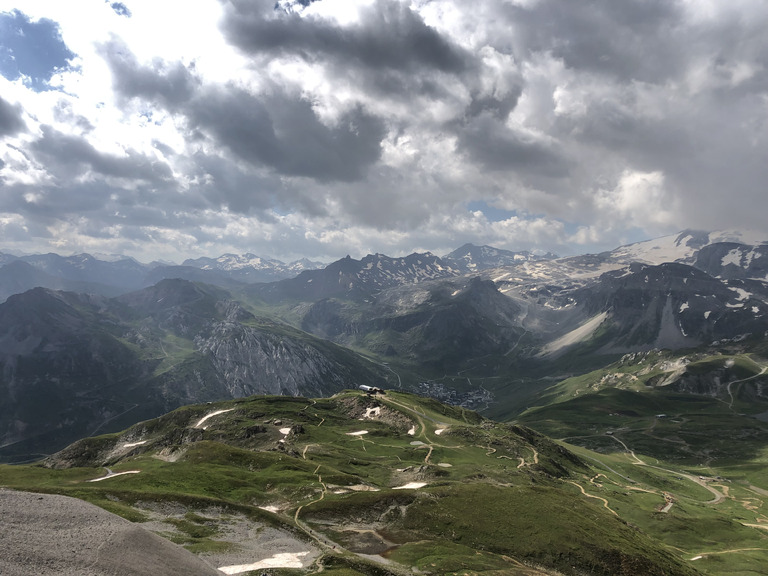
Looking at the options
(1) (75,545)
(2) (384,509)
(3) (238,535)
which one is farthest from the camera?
(2) (384,509)

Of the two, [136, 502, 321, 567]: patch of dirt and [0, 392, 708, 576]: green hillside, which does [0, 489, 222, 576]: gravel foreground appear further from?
[0, 392, 708, 576]: green hillside

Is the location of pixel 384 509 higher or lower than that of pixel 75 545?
lower

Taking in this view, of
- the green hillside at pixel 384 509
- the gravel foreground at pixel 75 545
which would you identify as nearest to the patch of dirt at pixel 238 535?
the green hillside at pixel 384 509

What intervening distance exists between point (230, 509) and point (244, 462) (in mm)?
39830

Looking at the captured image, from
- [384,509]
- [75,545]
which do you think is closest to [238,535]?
[384,509]

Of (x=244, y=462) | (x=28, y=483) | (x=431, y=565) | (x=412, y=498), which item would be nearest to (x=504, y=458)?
(x=412, y=498)

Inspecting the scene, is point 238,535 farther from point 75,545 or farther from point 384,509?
point 75,545

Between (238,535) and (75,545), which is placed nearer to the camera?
(75,545)

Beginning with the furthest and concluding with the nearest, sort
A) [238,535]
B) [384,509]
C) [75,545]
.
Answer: [384,509] → [238,535] → [75,545]

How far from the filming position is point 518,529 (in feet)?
230

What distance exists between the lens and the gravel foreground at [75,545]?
32875mm

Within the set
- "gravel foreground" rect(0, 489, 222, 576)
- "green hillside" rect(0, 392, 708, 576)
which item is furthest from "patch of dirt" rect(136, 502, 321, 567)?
"gravel foreground" rect(0, 489, 222, 576)

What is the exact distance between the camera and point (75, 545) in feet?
119

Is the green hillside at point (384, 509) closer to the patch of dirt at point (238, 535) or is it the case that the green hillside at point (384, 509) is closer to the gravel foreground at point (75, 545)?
the patch of dirt at point (238, 535)
